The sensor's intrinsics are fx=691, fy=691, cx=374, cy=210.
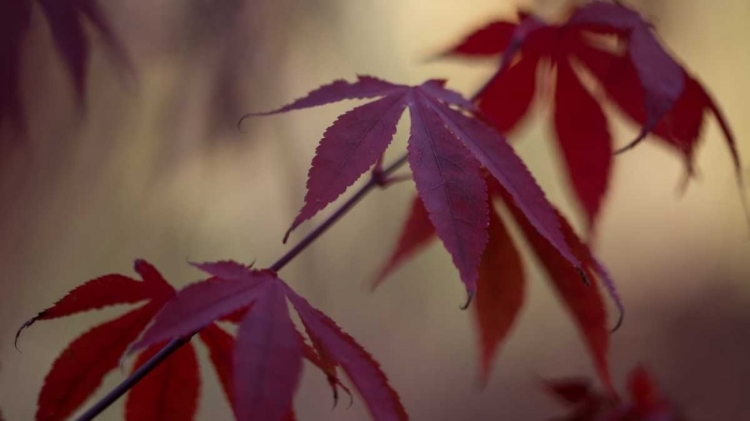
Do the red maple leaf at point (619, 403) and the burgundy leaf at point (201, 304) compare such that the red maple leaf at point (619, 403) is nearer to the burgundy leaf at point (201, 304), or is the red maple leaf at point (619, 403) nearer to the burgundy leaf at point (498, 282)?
the burgundy leaf at point (498, 282)

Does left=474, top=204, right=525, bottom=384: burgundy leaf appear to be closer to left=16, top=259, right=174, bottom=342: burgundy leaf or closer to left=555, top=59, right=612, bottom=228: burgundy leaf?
left=555, top=59, right=612, bottom=228: burgundy leaf

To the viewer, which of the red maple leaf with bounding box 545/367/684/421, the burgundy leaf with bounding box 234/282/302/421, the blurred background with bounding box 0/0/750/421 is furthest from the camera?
the blurred background with bounding box 0/0/750/421

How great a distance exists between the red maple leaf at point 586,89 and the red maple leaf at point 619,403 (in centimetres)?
29

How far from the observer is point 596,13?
508 mm

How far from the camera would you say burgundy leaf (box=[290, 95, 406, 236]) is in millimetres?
330

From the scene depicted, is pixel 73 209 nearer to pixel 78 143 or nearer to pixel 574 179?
pixel 78 143

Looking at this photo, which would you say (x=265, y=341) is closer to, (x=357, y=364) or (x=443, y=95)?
(x=357, y=364)

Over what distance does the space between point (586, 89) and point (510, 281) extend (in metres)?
0.18

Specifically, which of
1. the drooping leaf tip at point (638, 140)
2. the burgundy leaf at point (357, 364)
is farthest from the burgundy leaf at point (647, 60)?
the burgundy leaf at point (357, 364)

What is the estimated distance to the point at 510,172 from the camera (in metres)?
0.37

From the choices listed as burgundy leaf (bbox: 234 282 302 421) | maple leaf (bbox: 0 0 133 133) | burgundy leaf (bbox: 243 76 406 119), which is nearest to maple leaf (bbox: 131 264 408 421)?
burgundy leaf (bbox: 234 282 302 421)

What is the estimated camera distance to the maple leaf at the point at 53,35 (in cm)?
55

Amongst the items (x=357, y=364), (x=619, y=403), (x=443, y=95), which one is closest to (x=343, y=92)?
(x=443, y=95)

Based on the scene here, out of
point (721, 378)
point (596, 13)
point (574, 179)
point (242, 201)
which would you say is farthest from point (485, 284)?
point (721, 378)
